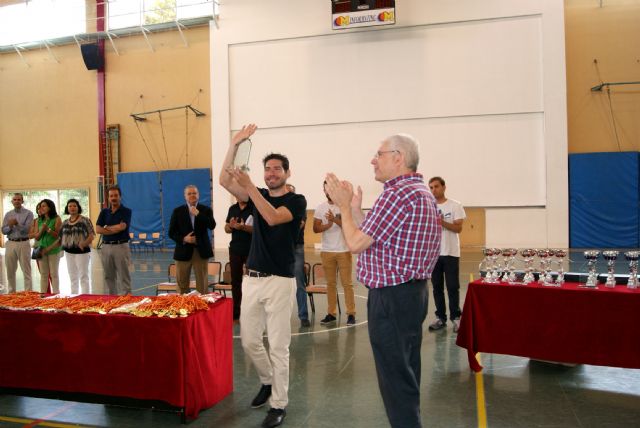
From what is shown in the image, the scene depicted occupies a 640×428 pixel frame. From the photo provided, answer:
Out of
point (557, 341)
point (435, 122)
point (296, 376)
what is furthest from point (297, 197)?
point (435, 122)

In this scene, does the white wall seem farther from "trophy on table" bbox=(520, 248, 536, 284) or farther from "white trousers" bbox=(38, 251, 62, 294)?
"trophy on table" bbox=(520, 248, 536, 284)

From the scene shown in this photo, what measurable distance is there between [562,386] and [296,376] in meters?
2.22

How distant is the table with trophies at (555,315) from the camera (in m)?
3.72

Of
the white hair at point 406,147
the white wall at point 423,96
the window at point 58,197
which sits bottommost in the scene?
the white hair at point 406,147

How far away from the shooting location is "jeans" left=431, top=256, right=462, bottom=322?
225 inches

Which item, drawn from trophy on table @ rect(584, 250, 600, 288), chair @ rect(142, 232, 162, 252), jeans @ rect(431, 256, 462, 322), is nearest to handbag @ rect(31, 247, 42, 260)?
jeans @ rect(431, 256, 462, 322)

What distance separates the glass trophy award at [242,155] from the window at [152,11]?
47.7ft

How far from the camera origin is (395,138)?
231 centimetres

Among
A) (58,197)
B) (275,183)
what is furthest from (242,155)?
(58,197)

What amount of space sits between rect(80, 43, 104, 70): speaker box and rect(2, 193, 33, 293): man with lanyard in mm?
12126

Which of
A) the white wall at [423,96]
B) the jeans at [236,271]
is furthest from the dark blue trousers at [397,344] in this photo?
the white wall at [423,96]

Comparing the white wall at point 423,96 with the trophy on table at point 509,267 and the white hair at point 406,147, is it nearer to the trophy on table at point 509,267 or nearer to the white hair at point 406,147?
the trophy on table at point 509,267

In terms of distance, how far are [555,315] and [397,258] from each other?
2.38 metres

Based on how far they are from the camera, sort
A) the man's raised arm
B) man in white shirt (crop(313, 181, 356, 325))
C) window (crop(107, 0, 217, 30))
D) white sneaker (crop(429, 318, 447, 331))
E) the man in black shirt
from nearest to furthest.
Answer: the man's raised arm < white sneaker (crop(429, 318, 447, 331)) < the man in black shirt < man in white shirt (crop(313, 181, 356, 325)) < window (crop(107, 0, 217, 30))
